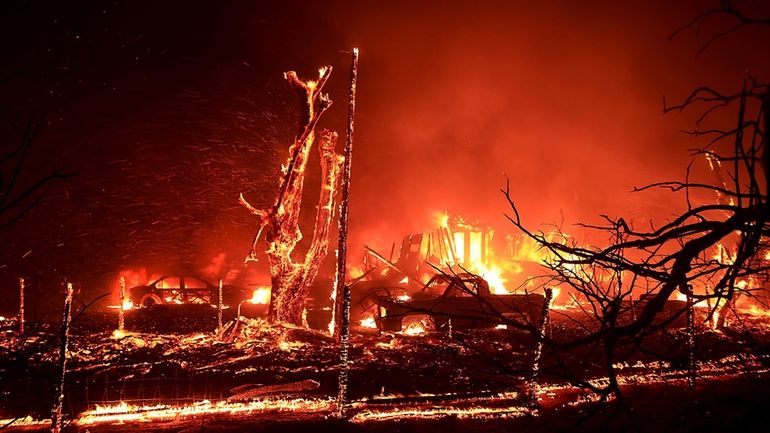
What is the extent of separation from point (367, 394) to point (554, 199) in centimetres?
2607

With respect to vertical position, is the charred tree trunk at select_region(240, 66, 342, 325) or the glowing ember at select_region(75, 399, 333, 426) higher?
the charred tree trunk at select_region(240, 66, 342, 325)

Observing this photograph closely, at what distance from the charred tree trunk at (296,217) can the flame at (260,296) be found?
27.3ft

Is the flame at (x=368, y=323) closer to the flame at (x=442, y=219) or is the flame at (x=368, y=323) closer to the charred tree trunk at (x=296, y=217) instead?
the charred tree trunk at (x=296, y=217)

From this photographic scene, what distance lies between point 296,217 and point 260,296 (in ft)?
31.8

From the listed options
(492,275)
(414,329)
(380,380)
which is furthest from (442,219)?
(380,380)

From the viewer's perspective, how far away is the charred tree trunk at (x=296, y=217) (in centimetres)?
1003

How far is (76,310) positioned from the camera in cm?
1622

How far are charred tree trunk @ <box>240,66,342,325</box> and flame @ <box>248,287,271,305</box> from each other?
8.32 metres

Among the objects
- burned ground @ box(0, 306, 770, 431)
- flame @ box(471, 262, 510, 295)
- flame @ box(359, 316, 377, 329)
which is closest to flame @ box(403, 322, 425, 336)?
burned ground @ box(0, 306, 770, 431)

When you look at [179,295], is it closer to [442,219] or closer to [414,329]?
[414,329]

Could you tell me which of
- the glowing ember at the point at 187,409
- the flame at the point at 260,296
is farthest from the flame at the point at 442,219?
the glowing ember at the point at 187,409

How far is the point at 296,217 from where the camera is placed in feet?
33.5

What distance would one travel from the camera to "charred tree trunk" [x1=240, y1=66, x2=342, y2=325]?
1003cm

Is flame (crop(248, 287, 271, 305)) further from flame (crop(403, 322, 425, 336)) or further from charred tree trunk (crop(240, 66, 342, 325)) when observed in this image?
flame (crop(403, 322, 425, 336))
